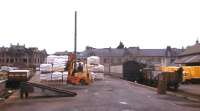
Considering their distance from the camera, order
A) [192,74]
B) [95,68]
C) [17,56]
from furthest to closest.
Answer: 1. [17,56]
2. [192,74]
3. [95,68]

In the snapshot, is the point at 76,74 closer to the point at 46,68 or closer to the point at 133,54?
the point at 46,68

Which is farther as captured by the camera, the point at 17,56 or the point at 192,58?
the point at 17,56

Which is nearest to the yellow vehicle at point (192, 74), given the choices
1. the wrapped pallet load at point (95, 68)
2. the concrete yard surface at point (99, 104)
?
the wrapped pallet load at point (95, 68)

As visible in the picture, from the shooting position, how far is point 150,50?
178125 mm

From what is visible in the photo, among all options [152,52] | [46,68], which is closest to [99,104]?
[46,68]

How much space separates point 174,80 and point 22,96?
1374cm

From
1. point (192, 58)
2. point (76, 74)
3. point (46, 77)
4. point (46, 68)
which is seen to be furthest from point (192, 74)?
point (192, 58)

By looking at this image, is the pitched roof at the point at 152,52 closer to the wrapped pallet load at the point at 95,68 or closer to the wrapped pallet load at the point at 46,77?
the wrapped pallet load at the point at 95,68

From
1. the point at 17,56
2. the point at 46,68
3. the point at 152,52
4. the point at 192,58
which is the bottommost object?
the point at 46,68

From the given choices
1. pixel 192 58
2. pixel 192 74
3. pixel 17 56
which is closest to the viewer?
pixel 192 74

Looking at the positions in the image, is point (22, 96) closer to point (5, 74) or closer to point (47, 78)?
point (47, 78)

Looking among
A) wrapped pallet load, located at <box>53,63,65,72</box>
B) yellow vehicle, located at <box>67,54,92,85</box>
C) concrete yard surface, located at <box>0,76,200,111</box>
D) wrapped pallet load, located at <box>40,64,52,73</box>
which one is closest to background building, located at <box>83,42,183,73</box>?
wrapped pallet load, located at <box>53,63,65,72</box>

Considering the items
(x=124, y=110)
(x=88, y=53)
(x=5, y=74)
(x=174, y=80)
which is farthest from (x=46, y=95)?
(x=88, y=53)

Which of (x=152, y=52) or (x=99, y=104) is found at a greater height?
(x=152, y=52)
